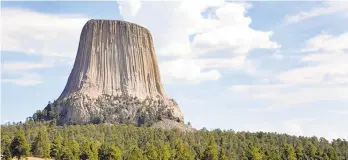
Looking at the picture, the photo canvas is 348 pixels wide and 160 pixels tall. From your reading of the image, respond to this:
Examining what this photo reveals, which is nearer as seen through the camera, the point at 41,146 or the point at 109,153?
the point at 109,153

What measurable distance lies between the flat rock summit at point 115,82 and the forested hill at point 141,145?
11358 mm

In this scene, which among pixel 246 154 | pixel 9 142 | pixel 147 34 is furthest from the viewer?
pixel 147 34

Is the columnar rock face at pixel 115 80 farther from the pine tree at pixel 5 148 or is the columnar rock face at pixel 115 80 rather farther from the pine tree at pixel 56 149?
the pine tree at pixel 5 148

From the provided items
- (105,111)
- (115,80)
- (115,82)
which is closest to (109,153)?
(105,111)

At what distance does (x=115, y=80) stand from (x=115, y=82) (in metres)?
0.65

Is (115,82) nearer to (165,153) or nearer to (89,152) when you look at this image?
(89,152)

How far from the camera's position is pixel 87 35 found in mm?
133000

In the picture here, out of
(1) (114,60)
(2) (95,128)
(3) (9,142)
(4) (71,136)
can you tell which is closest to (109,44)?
(1) (114,60)

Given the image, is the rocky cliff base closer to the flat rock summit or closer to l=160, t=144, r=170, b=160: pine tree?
the flat rock summit

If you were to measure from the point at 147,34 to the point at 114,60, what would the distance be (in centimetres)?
1482

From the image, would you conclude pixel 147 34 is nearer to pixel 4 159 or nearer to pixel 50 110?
pixel 50 110

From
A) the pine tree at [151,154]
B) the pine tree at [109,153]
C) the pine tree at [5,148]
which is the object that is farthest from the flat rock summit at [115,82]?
the pine tree at [151,154]

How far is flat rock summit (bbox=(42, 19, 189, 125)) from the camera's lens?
397 ft

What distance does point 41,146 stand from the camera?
268 feet
